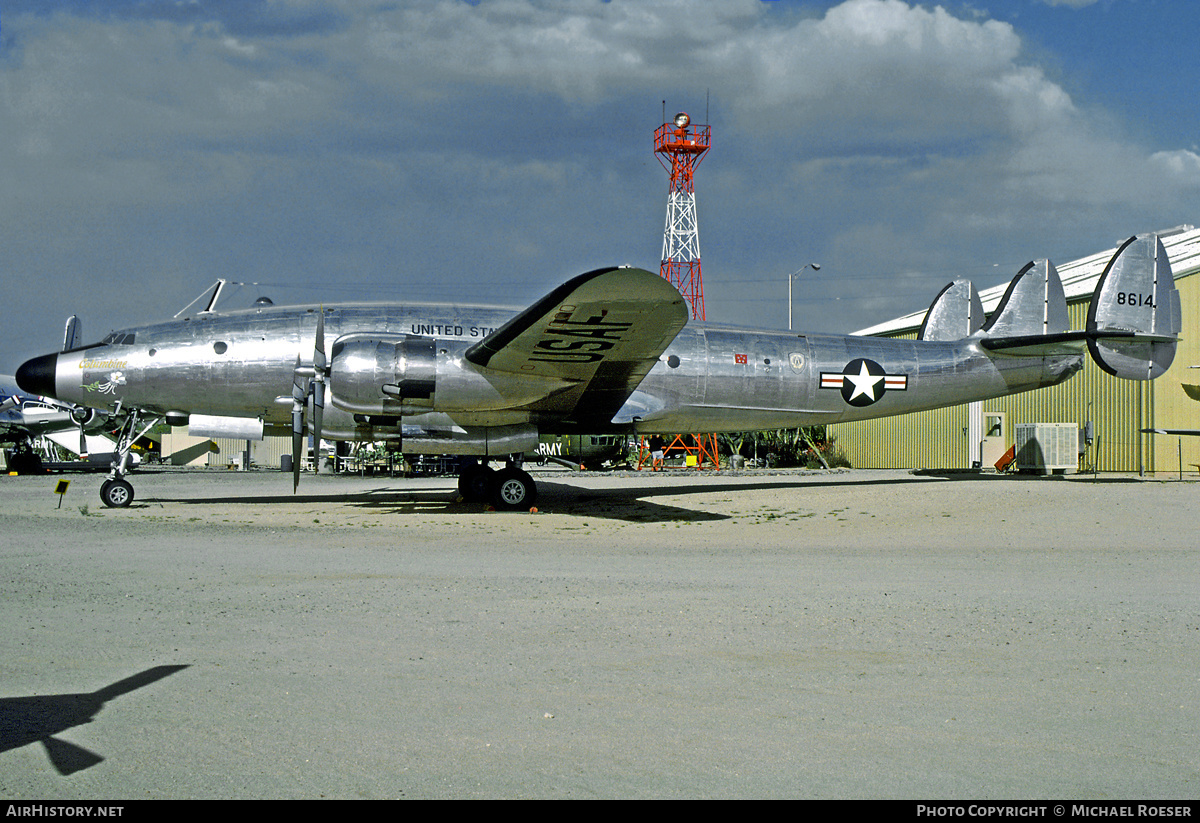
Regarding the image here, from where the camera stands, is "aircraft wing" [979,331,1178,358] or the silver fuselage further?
"aircraft wing" [979,331,1178,358]

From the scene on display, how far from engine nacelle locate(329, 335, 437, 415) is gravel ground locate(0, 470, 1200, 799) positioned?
3.32 m

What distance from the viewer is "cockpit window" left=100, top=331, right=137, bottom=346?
15.9 m

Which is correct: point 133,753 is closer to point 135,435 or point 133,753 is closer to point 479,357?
point 479,357

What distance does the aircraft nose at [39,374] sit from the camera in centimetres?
1576

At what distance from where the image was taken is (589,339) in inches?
522

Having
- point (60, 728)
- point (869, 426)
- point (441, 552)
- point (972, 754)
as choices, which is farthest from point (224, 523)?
point (869, 426)

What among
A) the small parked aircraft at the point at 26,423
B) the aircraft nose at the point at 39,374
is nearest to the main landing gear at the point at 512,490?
the aircraft nose at the point at 39,374

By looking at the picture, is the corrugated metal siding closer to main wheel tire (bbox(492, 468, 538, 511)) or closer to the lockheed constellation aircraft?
the lockheed constellation aircraft

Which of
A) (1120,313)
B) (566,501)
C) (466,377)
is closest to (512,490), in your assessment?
(566,501)

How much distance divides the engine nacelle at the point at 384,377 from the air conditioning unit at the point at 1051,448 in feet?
61.8

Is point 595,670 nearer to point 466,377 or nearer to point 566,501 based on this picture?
point 466,377

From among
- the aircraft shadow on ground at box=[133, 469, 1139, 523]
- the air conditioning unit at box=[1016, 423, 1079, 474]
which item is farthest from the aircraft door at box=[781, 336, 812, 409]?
the air conditioning unit at box=[1016, 423, 1079, 474]

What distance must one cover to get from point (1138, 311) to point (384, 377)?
17091 millimetres

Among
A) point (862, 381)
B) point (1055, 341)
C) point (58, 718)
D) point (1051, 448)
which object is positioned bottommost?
point (58, 718)
